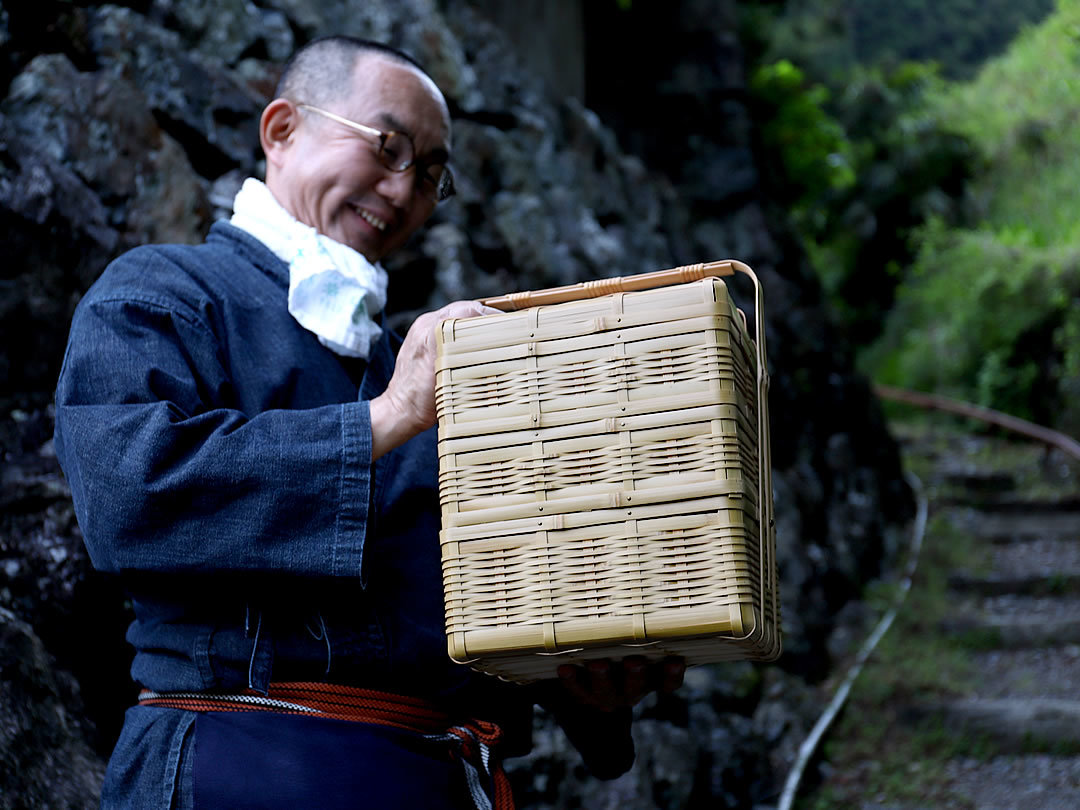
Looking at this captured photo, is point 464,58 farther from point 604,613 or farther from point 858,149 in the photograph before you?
point 858,149

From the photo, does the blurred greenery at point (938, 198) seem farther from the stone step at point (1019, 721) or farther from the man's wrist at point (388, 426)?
the man's wrist at point (388, 426)

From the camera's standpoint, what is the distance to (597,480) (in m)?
1.38

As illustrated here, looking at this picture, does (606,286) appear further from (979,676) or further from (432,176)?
(979,676)

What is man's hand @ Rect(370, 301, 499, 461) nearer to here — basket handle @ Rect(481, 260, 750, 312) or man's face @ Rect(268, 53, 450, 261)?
basket handle @ Rect(481, 260, 750, 312)

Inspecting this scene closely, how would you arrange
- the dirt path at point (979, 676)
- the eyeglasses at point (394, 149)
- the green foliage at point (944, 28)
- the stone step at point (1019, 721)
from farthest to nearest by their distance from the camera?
the green foliage at point (944, 28) < the stone step at point (1019, 721) < the dirt path at point (979, 676) < the eyeglasses at point (394, 149)

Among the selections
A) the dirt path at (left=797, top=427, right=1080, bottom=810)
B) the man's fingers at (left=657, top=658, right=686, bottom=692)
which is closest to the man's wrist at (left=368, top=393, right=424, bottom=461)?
the man's fingers at (left=657, top=658, right=686, bottom=692)

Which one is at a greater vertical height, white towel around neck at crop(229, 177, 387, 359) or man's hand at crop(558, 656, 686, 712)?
white towel around neck at crop(229, 177, 387, 359)

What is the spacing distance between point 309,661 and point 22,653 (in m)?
0.89

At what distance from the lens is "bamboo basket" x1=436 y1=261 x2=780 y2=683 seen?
4.42ft

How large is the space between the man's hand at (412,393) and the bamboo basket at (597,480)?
0.15 ft

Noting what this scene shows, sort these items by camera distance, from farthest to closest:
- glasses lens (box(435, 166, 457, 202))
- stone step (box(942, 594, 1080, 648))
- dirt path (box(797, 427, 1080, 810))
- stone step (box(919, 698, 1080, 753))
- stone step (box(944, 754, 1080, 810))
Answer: stone step (box(942, 594, 1080, 648))
stone step (box(919, 698, 1080, 753))
dirt path (box(797, 427, 1080, 810))
stone step (box(944, 754, 1080, 810))
glasses lens (box(435, 166, 457, 202))

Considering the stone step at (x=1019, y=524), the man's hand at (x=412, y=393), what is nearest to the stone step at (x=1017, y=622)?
the stone step at (x=1019, y=524)

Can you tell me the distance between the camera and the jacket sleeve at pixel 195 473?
55.2 inches

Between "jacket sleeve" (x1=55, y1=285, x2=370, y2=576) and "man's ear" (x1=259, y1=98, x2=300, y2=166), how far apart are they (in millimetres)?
584
